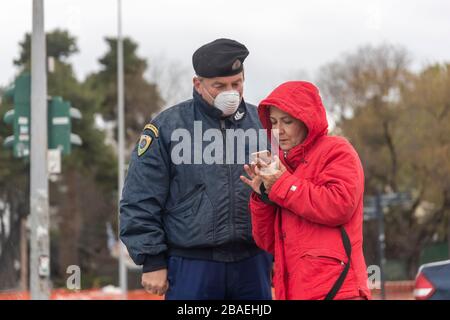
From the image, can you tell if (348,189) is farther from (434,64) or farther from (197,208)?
(434,64)

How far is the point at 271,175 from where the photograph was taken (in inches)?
142

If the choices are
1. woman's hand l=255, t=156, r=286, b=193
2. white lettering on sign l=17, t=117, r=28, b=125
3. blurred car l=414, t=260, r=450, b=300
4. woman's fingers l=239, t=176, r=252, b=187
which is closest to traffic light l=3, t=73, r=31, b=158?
white lettering on sign l=17, t=117, r=28, b=125

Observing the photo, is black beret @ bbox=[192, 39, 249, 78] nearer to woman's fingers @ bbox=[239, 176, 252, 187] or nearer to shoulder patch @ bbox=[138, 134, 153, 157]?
shoulder patch @ bbox=[138, 134, 153, 157]

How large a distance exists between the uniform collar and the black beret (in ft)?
0.37

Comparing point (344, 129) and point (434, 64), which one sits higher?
point (434, 64)

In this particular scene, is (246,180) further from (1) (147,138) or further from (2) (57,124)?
(2) (57,124)

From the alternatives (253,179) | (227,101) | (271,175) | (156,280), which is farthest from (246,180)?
(156,280)

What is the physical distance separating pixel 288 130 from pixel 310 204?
1.25 feet

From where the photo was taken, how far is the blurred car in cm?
539

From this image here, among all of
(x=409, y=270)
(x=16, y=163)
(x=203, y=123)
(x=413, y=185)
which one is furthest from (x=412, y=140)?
(x=203, y=123)
